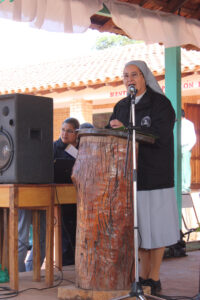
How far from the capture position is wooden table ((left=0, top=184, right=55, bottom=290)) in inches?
148

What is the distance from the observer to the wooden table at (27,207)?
376 centimetres

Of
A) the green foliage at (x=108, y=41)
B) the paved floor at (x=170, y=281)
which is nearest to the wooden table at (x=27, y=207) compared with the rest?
the paved floor at (x=170, y=281)

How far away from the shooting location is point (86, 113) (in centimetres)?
1380

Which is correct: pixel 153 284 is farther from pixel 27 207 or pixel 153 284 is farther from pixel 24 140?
pixel 24 140

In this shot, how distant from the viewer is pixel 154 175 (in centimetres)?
389

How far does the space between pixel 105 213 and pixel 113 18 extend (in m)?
2.69

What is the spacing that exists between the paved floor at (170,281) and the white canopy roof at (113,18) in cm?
232

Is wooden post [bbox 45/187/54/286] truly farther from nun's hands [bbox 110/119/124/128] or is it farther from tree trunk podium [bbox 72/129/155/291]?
nun's hands [bbox 110/119/124/128]

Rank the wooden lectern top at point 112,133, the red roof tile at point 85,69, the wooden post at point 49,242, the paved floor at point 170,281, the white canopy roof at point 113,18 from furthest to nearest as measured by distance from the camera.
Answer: the red roof tile at point 85,69
the white canopy roof at point 113,18
the wooden post at point 49,242
the paved floor at point 170,281
the wooden lectern top at point 112,133

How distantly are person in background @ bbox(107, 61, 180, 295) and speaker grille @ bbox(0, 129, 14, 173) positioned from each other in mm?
788

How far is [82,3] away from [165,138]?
2.00m

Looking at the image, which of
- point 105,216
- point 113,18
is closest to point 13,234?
point 105,216

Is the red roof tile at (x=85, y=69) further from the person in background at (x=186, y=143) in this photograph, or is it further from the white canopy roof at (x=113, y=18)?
the white canopy roof at (x=113, y=18)

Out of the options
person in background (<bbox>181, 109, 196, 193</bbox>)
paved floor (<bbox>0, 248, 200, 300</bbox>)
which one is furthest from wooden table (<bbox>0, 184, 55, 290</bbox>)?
person in background (<bbox>181, 109, 196, 193</bbox>)
